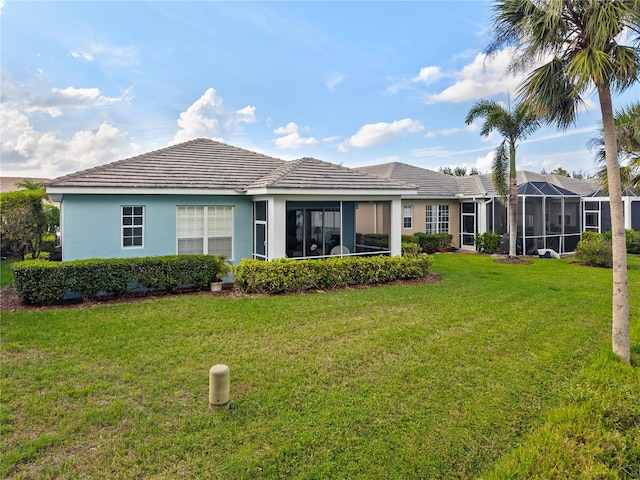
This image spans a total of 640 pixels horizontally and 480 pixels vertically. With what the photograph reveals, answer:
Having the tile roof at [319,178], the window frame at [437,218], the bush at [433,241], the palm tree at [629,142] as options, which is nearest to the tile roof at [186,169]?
the tile roof at [319,178]

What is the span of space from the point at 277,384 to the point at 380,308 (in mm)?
4612

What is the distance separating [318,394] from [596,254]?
1713cm

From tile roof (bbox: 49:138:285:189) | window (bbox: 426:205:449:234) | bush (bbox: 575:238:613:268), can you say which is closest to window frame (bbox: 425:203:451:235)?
window (bbox: 426:205:449:234)

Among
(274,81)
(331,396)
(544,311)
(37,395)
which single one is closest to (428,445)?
(331,396)

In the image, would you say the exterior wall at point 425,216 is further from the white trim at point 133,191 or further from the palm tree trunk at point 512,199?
the white trim at point 133,191

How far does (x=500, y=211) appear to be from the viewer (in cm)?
2183

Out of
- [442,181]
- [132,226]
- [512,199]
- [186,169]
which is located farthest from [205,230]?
[442,181]

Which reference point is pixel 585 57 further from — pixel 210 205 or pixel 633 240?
pixel 633 240

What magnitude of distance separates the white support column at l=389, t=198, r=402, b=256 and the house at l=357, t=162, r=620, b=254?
5.81 metres

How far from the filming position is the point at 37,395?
16.6ft

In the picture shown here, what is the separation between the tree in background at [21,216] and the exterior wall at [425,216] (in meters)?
17.7

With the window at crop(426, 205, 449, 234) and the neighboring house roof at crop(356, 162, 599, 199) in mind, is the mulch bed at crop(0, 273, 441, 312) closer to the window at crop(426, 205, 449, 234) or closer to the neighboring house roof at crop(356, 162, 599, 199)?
the window at crop(426, 205, 449, 234)

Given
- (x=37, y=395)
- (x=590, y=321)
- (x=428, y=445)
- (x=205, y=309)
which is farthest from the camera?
(x=205, y=309)

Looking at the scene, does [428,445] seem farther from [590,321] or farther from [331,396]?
[590,321]
